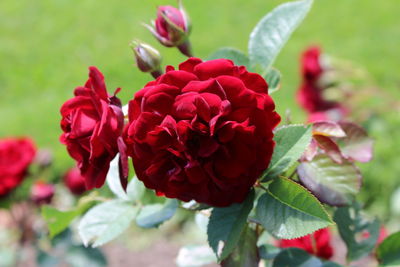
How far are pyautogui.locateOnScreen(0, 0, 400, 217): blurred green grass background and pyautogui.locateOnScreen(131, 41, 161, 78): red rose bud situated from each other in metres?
2.01

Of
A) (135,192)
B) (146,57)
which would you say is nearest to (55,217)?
(135,192)

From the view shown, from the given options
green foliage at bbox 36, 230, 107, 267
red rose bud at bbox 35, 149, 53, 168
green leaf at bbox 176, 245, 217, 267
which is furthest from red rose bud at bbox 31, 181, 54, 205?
green leaf at bbox 176, 245, 217, 267

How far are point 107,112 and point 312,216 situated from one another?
18cm

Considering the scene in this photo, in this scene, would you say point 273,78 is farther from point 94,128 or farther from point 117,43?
point 117,43

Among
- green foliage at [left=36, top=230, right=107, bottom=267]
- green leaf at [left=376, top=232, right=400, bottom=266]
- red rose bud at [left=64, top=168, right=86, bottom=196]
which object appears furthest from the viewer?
red rose bud at [left=64, top=168, right=86, bottom=196]

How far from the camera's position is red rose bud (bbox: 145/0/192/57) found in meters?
0.64

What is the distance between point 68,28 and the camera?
13.9 feet

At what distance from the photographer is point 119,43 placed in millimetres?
3973

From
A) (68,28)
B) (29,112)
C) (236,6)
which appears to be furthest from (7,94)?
(236,6)

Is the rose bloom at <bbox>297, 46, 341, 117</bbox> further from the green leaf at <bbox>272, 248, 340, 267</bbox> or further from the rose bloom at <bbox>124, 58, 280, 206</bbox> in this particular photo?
the rose bloom at <bbox>124, 58, 280, 206</bbox>

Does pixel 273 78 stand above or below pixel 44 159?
above

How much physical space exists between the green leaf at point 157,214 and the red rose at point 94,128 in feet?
0.40

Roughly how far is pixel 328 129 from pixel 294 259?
0.46 ft

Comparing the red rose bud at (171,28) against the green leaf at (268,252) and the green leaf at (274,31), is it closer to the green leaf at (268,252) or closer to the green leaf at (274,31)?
the green leaf at (274,31)
